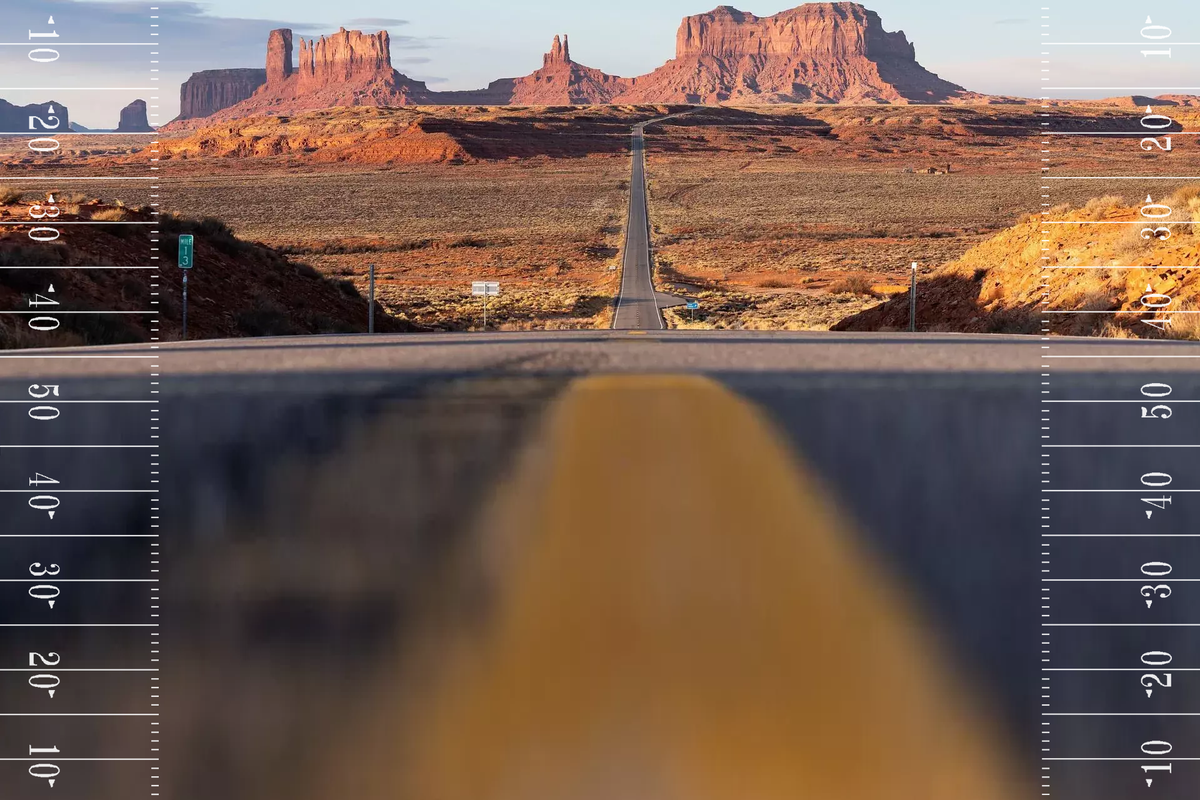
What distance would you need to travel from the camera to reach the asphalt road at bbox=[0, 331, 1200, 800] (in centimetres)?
1003

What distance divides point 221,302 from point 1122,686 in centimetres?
2391

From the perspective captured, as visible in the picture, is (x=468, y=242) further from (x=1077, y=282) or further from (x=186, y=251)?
(x=186, y=251)

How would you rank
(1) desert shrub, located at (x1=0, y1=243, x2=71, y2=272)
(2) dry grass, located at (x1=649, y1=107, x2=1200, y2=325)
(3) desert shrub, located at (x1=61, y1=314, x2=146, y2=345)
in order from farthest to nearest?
(2) dry grass, located at (x1=649, y1=107, x2=1200, y2=325) < (1) desert shrub, located at (x1=0, y1=243, x2=71, y2=272) < (3) desert shrub, located at (x1=61, y1=314, x2=146, y2=345)

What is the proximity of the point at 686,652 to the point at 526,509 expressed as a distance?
207 cm

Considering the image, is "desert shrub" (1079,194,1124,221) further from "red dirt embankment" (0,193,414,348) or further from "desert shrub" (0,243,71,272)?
"desert shrub" (0,243,71,272)

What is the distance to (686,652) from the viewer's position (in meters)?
10.8

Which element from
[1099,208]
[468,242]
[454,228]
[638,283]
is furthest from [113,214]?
[454,228]

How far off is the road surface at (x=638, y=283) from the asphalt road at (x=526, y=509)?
770 cm

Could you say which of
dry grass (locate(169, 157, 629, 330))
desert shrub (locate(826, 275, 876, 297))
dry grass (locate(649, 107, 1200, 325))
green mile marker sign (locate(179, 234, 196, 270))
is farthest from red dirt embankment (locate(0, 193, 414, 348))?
desert shrub (locate(826, 275, 876, 297))

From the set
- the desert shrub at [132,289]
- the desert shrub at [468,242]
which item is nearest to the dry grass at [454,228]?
the desert shrub at [468,242]

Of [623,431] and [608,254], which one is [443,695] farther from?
[608,254]

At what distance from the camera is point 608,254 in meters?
67.1

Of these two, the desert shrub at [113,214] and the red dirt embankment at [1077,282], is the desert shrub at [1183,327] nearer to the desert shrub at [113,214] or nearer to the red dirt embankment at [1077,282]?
the red dirt embankment at [1077,282]

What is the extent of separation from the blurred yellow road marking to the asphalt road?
0.05 meters
